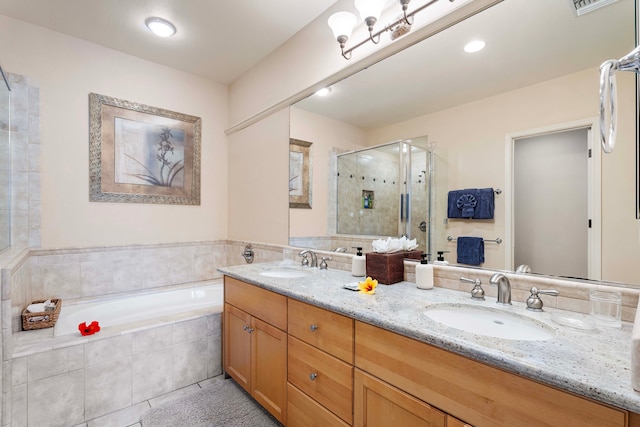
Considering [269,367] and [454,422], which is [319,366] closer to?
[269,367]

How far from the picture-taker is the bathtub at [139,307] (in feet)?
7.41

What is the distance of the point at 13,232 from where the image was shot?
2.23m

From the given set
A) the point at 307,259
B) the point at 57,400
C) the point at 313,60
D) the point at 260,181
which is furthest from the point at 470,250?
the point at 57,400

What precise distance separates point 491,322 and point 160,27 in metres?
2.94

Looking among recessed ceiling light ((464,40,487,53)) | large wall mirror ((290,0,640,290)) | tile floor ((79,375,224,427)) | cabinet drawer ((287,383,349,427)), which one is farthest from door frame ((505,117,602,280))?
tile floor ((79,375,224,427))

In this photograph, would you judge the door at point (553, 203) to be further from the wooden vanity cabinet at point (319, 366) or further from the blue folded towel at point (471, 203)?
the wooden vanity cabinet at point (319, 366)

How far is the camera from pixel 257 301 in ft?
5.93

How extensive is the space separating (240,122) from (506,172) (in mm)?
2563

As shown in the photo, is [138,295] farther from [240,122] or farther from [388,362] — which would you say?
[388,362]

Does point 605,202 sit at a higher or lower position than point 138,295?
higher

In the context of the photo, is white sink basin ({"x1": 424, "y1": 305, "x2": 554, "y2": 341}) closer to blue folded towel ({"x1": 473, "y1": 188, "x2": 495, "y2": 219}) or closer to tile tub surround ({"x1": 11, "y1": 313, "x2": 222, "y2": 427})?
blue folded towel ({"x1": 473, "y1": 188, "x2": 495, "y2": 219})

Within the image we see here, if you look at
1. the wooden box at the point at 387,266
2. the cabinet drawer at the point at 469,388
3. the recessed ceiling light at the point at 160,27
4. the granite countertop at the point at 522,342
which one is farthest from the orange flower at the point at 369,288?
the recessed ceiling light at the point at 160,27

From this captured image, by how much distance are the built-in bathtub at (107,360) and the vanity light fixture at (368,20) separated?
2155 millimetres

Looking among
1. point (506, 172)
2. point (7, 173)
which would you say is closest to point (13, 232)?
point (7, 173)
